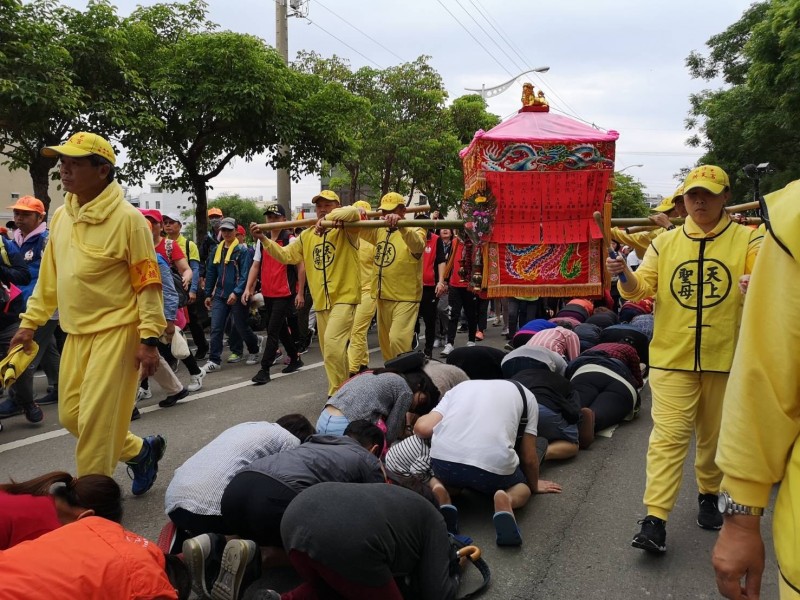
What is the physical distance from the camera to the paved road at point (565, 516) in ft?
10.3

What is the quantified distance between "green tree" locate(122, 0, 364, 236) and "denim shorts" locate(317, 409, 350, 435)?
9025 mm

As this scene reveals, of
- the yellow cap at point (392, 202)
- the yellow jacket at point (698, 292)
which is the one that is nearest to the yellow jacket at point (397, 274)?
the yellow cap at point (392, 202)

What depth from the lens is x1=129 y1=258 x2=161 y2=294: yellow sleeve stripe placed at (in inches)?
146

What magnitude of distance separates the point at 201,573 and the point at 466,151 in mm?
4547

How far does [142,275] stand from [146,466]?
1.33m

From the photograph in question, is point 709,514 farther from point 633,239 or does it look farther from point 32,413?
point 32,413

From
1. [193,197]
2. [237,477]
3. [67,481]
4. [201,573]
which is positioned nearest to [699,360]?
[237,477]

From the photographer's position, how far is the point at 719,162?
23.5 m

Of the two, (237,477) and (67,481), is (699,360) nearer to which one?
(237,477)

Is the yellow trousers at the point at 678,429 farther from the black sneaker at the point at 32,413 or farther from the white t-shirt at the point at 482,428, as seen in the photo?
the black sneaker at the point at 32,413

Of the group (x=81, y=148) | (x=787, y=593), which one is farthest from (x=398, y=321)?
(x=787, y=593)

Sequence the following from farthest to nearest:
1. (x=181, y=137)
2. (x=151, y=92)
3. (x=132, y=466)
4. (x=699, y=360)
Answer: (x=181, y=137) → (x=151, y=92) → (x=132, y=466) → (x=699, y=360)

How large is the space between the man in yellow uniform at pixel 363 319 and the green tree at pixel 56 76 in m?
5.25

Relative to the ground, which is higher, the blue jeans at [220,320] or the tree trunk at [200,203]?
the tree trunk at [200,203]
